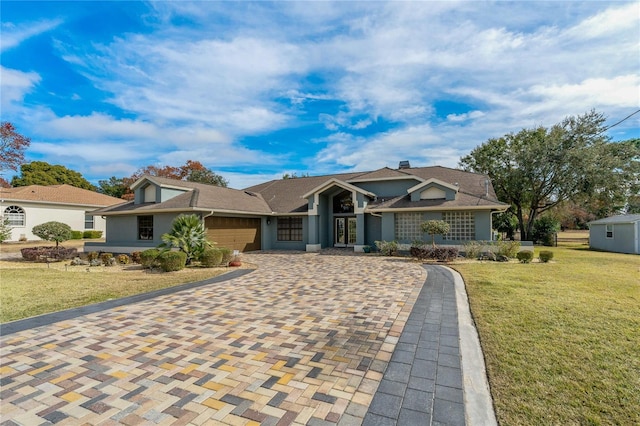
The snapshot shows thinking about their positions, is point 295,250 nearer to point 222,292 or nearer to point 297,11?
point 222,292

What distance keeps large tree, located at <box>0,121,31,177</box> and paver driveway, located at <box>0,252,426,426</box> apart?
62.9ft

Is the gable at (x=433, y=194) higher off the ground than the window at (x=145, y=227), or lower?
higher

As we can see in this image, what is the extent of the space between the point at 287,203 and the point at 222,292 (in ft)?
46.3

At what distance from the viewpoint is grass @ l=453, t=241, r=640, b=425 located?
9.90 feet

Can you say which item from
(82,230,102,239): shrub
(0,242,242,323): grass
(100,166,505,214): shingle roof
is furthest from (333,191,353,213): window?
(82,230,102,239): shrub

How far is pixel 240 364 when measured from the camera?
13.3 ft

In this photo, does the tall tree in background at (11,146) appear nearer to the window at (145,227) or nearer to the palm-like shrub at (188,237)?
the window at (145,227)

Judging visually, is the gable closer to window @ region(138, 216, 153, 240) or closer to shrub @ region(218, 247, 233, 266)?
shrub @ region(218, 247, 233, 266)

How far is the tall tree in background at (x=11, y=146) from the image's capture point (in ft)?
59.2

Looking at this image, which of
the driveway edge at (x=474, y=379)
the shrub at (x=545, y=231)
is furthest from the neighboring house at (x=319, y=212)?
the driveway edge at (x=474, y=379)

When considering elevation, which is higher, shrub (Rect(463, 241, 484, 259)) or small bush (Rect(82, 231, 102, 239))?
small bush (Rect(82, 231, 102, 239))

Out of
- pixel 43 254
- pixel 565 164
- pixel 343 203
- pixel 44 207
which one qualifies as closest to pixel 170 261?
pixel 43 254

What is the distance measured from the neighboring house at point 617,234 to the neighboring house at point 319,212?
9.93m

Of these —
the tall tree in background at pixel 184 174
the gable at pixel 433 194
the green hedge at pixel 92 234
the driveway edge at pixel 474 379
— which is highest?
the tall tree in background at pixel 184 174
